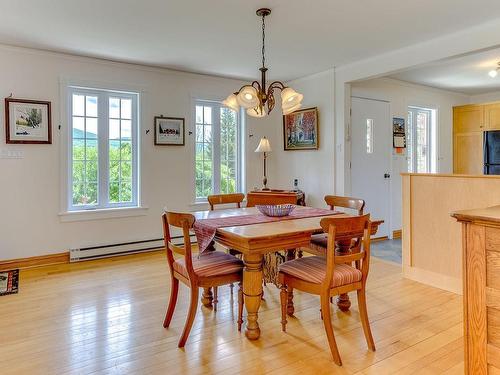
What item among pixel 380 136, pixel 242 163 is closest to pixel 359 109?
pixel 380 136

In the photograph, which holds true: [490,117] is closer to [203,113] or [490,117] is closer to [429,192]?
[429,192]

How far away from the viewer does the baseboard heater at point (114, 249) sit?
4.13 m

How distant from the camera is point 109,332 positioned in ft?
7.88

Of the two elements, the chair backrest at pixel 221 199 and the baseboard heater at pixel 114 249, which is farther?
the baseboard heater at pixel 114 249

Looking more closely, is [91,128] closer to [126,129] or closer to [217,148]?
[126,129]

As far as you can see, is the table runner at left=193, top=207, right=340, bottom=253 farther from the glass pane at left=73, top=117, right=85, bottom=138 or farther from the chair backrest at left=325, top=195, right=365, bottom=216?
the glass pane at left=73, top=117, right=85, bottom=138

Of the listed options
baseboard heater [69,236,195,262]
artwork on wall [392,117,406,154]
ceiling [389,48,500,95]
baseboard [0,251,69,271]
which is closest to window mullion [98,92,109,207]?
baseboard heater [69,236,195,262]

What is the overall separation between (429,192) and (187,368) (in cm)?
260

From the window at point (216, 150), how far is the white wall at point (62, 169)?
0.16m

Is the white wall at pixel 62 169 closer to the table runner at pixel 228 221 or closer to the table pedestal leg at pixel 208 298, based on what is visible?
the table pedestal leg at pixel 208 298

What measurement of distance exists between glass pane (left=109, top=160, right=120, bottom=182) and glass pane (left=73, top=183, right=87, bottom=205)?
35cm

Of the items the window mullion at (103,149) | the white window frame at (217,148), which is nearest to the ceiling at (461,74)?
the white window frame at (217,148)

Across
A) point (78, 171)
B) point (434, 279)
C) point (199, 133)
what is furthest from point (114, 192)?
point (434, 279)

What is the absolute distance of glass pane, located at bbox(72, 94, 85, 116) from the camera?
418 cm
